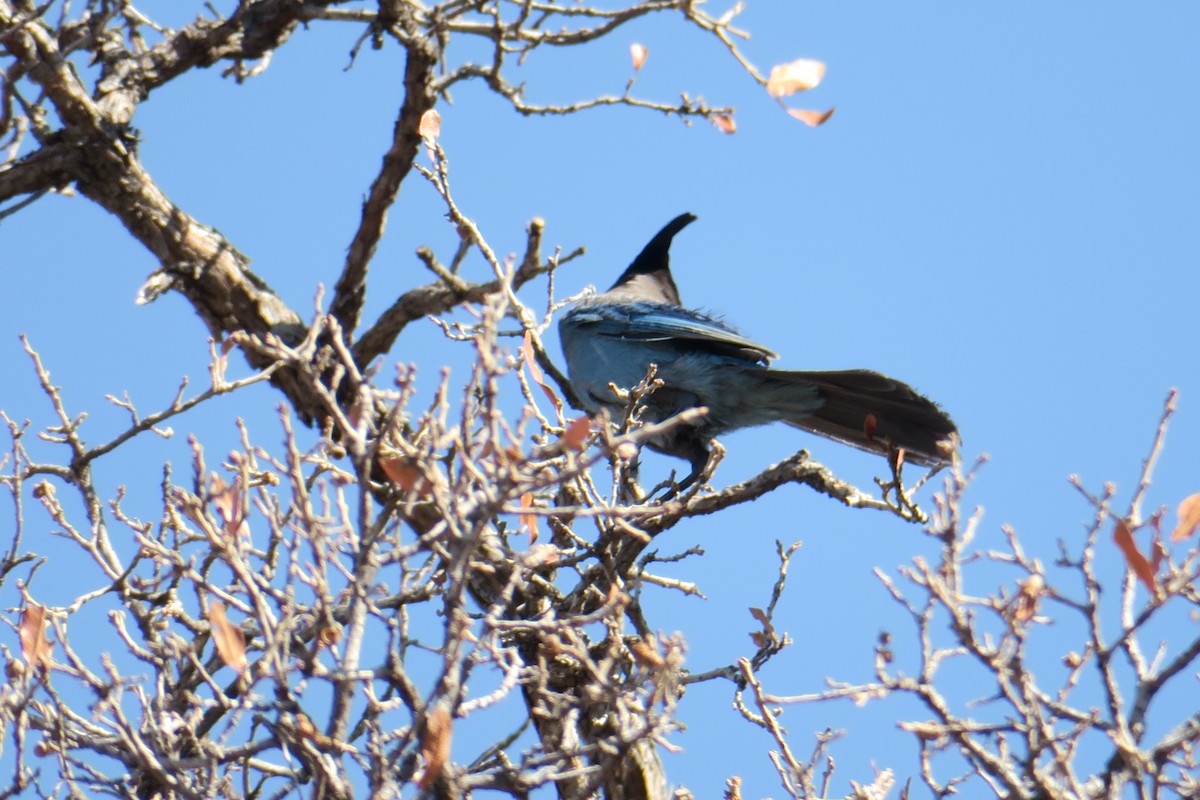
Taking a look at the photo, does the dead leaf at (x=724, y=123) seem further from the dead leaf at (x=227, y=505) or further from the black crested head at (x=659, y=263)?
the dead leaf at (x=227, y=505)

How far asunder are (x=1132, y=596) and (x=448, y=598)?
45.6 inches

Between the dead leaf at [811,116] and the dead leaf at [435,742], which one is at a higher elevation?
the dead leaf at [811,116]

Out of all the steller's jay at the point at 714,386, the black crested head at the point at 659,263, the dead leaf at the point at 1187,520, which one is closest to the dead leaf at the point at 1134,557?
the dead leaf at the point at 1187,520

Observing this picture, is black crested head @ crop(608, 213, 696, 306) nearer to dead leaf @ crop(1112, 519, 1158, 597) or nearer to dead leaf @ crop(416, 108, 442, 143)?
dead leaf @ crop(416, 108, 442, 143)

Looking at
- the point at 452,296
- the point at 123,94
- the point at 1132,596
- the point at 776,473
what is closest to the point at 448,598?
the point at 1132,596

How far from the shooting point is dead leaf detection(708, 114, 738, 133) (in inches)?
191

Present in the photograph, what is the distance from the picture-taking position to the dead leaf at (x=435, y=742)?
2055 mm

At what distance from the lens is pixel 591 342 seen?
5.64 meters

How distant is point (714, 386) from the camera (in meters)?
5.22

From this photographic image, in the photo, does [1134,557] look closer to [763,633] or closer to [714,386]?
[763,633]

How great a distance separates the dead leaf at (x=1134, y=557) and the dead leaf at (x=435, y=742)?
1148 mm

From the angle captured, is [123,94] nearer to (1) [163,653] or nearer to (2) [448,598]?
(1) [163,653]

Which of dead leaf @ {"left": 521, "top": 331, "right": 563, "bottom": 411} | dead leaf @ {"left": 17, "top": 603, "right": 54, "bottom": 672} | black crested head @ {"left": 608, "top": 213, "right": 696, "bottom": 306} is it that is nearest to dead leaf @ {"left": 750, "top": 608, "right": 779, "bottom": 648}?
dead leaf @ {"left": 521, "top": 331, "right": 563, "bottom": 411}

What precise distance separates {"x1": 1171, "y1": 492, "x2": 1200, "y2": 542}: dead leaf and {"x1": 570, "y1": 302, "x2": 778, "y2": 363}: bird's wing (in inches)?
109
